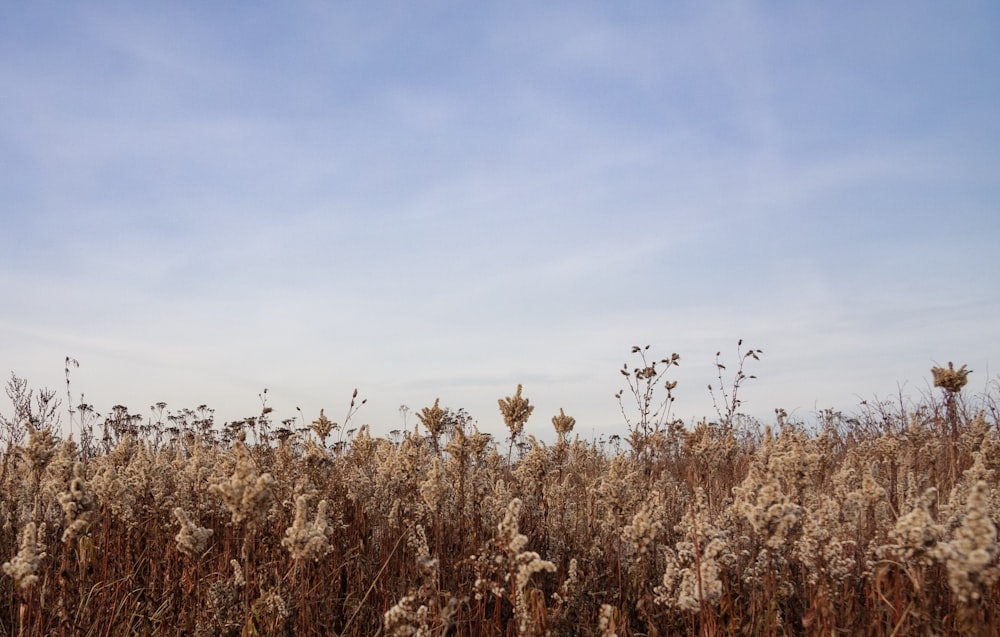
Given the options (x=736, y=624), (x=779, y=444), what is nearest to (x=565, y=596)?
(x=736, y=624)

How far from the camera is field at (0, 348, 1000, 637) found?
3.14 meters

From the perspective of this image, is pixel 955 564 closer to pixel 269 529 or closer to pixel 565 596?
pixel 565 596

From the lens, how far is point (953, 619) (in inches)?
155

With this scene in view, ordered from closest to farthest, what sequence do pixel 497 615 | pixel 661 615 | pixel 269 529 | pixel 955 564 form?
pixel 955 564, pixel 497 615, pixel 661 615, pixel 269 529

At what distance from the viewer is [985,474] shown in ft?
16.1

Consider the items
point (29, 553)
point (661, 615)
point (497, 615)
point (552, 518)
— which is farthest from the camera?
point (552, 518)

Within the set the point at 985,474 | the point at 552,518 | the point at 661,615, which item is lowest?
the point at 661,615

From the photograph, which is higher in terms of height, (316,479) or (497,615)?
(316,479)

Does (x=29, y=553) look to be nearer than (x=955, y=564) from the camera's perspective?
No

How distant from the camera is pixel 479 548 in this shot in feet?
17.0

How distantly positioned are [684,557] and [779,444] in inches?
59.0

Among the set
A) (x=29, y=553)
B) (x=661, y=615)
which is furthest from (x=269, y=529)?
(x=661, y=615)

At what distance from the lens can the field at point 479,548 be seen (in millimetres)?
3141

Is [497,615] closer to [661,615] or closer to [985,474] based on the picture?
[661,615]
